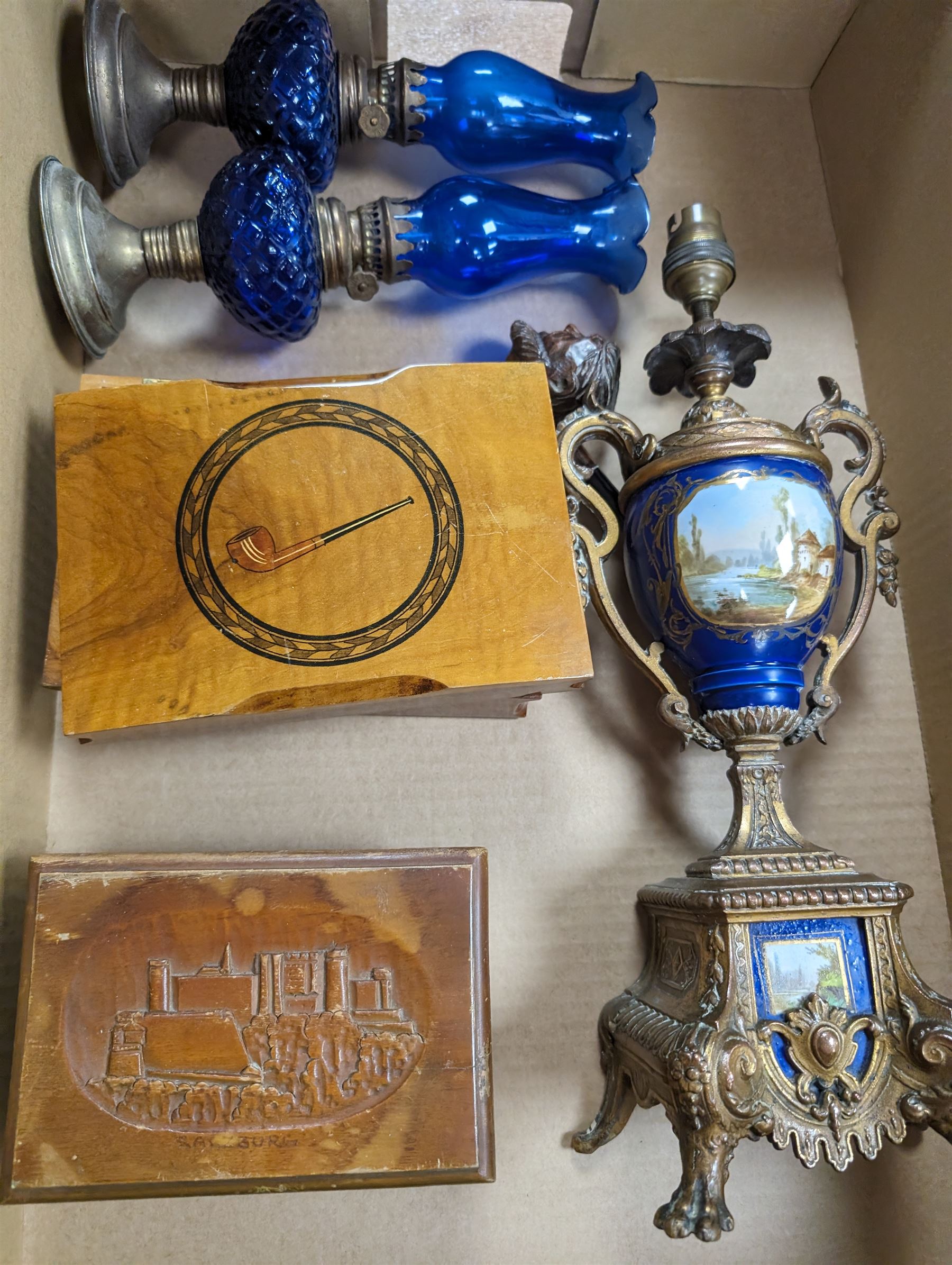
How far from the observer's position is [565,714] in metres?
0.88

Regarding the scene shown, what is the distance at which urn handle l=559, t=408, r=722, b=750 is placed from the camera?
77 centimetres

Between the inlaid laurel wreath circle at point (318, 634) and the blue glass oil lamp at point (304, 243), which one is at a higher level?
the blue glass oil lamp at point (304, 243)

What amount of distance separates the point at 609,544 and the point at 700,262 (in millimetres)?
278

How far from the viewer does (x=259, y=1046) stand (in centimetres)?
60

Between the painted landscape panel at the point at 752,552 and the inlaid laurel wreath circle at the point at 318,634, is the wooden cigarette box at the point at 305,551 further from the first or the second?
the painted landscape panel at the point at 752,552

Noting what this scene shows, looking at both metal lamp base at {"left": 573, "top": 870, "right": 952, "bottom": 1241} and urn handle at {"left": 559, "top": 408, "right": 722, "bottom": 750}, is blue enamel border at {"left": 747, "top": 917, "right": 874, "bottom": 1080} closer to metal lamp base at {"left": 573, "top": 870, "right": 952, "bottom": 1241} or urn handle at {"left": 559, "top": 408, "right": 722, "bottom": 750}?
metal lamp base at {"left": 573, "top": 870, "right": 952, "bottom": 1241}

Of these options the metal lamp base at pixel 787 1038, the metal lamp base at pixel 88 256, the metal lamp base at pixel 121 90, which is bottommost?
the metal lamp base at pixel 787 1038

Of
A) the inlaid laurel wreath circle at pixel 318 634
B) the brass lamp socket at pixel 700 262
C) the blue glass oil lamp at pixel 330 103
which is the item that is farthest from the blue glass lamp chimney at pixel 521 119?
the inlaid laurel wreath circle at pixel 318 634

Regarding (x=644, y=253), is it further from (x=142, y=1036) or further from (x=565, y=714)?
(x=142, y=1036)

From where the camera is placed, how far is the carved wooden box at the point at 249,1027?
58 cm

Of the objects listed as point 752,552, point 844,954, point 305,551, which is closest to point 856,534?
point 752,552

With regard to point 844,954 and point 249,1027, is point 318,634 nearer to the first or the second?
point 249,1027

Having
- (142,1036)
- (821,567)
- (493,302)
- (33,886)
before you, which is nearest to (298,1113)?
(142,1036)

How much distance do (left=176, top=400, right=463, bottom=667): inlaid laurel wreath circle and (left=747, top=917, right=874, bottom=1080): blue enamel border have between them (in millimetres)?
340
